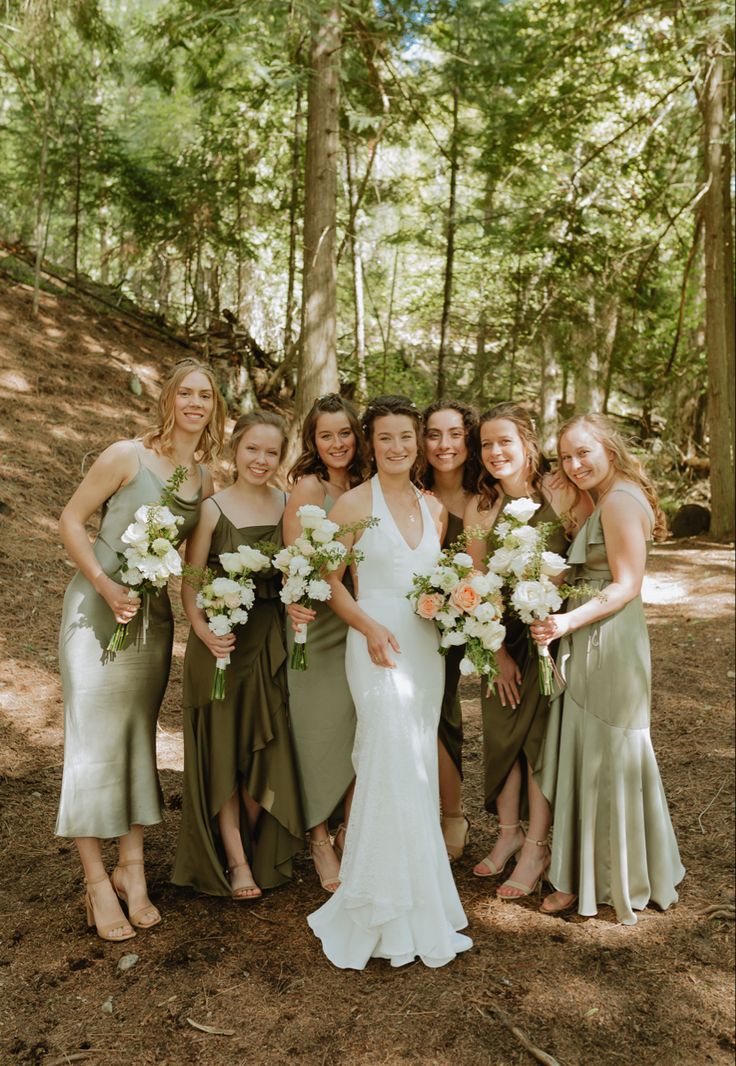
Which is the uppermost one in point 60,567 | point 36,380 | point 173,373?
point 36,380

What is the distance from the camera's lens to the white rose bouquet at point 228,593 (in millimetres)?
3686

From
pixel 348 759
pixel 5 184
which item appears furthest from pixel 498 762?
pixel 5 184

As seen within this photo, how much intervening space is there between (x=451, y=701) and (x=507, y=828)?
802mm

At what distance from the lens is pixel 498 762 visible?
4383mm

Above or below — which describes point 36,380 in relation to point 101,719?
above

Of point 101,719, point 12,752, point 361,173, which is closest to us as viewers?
point 101,719

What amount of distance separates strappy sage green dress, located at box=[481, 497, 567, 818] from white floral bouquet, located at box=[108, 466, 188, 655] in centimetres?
171

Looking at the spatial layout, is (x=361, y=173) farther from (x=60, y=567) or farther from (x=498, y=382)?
(x=60, y=567)

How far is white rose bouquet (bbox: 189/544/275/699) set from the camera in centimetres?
369

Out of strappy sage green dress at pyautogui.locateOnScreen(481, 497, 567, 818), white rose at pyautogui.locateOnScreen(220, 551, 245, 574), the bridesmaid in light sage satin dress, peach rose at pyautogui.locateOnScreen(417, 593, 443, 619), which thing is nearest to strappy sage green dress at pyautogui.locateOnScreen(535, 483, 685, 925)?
the bridesmaid in light sage satin dress

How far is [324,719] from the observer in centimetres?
414

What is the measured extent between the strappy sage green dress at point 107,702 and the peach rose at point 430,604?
48.6 inches

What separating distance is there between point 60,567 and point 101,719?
516cm

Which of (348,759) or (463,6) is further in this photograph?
(463,6)
